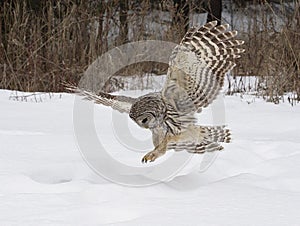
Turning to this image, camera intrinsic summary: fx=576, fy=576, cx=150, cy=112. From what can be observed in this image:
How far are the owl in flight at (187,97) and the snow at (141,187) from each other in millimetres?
170

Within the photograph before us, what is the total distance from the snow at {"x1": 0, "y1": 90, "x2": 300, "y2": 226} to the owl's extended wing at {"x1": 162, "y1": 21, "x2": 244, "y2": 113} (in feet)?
1.26

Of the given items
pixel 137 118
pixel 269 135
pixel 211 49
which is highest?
pixel 211 49

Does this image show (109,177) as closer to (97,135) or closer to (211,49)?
(211,49)

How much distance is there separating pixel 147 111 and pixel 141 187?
34cm

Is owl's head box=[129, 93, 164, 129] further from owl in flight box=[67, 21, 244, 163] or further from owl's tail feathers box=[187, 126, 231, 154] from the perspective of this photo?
owl's tail feathers box=[187, 126, 231, 154]

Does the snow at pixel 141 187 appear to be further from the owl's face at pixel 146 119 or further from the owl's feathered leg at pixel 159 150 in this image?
the owl's face at pixel 146 119

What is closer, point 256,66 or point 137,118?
point 137,118

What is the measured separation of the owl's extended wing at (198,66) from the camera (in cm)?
271

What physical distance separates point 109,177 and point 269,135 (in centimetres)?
159

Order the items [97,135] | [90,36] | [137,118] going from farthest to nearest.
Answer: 1. [90,36]
2. [97,135]
3. [137,118]

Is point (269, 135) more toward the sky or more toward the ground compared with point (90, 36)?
more toward the ground

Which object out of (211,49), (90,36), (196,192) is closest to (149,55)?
(90,36)

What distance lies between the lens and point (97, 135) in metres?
3.83

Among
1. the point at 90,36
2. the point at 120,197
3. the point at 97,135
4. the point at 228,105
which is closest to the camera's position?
the point at 120,197
